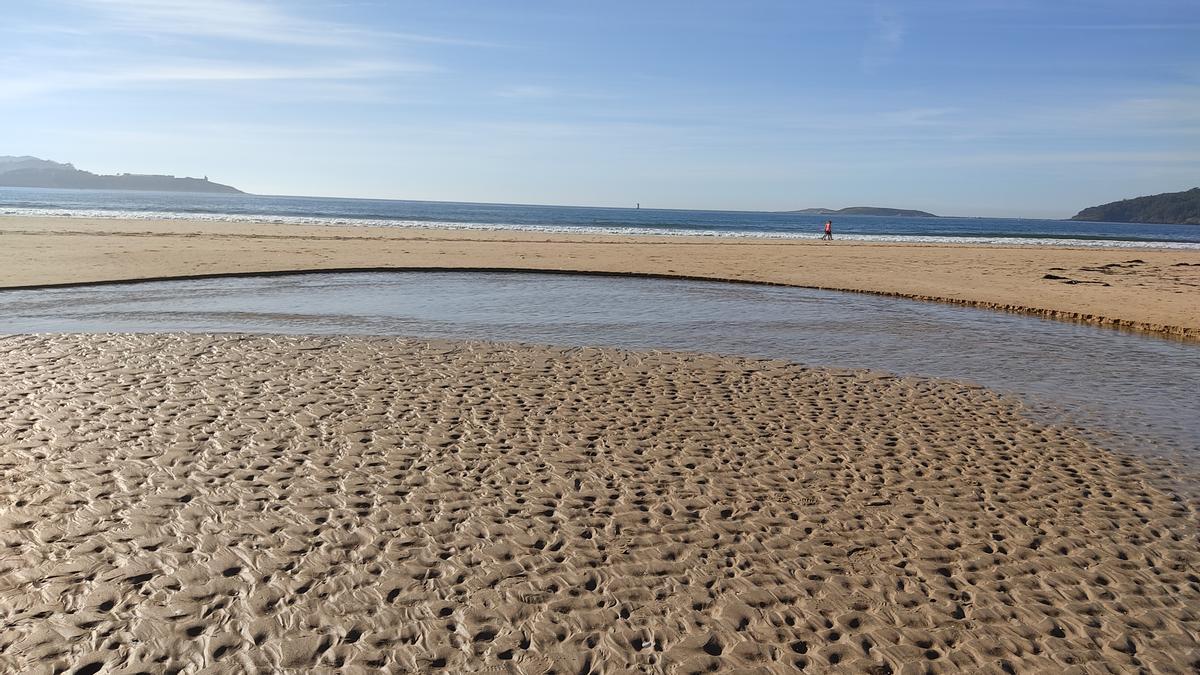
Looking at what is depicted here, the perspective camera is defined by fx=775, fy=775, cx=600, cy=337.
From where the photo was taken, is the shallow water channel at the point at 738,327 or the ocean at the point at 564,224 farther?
the ocean at the point at 564,224

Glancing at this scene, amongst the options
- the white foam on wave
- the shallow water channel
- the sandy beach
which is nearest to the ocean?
the white foam on wave

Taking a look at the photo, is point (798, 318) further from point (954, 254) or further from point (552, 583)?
point (954, 254)

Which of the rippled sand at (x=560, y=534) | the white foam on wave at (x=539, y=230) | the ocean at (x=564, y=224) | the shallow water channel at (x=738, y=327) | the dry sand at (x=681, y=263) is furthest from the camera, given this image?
the ocean at (x=564, y=224)

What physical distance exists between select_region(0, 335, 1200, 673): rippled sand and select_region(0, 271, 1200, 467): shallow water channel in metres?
2.31

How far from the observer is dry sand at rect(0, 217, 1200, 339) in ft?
73.9

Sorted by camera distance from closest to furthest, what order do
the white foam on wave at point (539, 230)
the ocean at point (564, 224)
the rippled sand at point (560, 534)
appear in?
1. the rippled sand at point (560, 534)
2. the white foam on wave at point (539, 230)
3. the ocean at point (564, 224)

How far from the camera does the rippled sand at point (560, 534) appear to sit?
4953mm

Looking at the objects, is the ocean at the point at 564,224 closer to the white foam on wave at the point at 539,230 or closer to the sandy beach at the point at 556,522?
the white foam on wave at the point at 539,230

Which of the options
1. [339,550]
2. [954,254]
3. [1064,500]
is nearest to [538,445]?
[339,550]

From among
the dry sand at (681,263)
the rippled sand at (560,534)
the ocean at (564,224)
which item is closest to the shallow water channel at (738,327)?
the rippled sand at (560,534)

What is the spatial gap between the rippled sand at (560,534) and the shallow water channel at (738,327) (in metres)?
2.31

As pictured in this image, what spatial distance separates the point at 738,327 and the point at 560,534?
11.7 metres

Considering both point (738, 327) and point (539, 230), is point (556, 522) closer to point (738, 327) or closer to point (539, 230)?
point (738, 327)

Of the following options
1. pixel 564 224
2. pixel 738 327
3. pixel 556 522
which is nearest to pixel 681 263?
pixel 738 327
